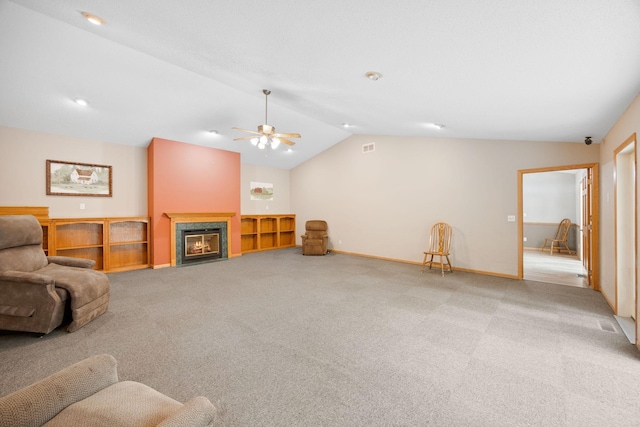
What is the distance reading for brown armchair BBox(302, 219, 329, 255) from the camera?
24.5 feet

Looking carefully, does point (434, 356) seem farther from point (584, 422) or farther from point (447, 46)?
point (447, 46)

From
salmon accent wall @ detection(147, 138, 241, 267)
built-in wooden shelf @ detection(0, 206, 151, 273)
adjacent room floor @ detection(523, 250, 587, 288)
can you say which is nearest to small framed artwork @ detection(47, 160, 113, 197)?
built-in wooden shelf @ detection(0, 206, 151, 273)

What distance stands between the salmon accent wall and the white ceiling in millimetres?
855

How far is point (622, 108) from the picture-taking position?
2.92 meters

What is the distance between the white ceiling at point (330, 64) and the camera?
1893 mm

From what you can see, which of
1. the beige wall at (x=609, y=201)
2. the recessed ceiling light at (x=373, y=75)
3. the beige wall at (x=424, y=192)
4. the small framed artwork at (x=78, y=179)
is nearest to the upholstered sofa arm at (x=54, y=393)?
the recessed ceiling light at (x=373, y=75)

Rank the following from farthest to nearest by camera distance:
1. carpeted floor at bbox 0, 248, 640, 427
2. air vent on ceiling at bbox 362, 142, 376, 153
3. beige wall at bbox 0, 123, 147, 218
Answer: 1. air vent on ceiling at bbox 362, 142, 376, 153
2. beige wall at bbox 0, 123, 147, 218
3. carpeted floor at bbox 0, 248, 640, 427

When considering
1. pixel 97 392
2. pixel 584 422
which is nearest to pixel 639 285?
pixel 584 422

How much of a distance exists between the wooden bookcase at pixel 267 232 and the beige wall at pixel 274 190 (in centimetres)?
28

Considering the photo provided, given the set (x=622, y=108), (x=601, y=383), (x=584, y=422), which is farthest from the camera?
(x=622, y=108)

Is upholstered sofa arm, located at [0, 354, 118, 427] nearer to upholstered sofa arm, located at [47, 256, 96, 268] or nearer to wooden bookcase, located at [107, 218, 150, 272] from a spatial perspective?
upholstered sofa arm, located at [47, 256, 96, 268]

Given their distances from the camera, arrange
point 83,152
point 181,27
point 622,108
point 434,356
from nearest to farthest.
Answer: point 434,356
point 181,27
point 622,108
point 83,152

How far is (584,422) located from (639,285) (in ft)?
5.67

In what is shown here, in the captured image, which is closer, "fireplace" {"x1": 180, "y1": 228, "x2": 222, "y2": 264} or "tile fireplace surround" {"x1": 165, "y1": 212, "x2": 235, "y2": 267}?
"tile fireplace surround" {"x1": 165, "y1": 212, "x2": 235, "y2": 267}
